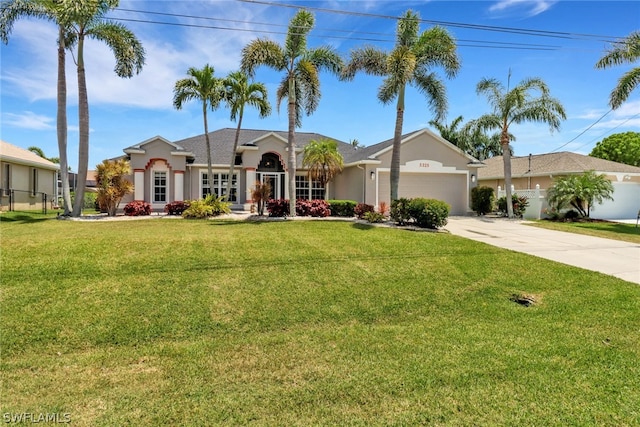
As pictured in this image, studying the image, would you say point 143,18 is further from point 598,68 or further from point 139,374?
point 598,68

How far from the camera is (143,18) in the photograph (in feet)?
36.7

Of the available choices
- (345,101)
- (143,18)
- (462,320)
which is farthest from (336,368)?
(345,101)

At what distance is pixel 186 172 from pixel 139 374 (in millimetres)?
19044

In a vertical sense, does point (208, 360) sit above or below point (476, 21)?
below

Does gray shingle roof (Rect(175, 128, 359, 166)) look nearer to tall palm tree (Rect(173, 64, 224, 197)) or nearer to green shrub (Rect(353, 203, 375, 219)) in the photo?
tall palm tree (Rect(173, 64, 224, 197))

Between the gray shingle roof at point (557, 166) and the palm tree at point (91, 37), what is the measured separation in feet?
83.1

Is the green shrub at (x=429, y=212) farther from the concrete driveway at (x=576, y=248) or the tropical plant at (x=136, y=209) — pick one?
the tropical plant at (x=136, y=209)

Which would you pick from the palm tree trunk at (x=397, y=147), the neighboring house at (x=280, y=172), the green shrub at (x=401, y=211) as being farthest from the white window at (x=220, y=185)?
the green shrub at (x=401, y=211)

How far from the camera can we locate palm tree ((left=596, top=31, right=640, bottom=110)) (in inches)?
613

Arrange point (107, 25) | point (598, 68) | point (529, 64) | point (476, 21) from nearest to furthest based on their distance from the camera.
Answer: point (476, 21), point (107, 25), point (598, 68), point (529, 64)

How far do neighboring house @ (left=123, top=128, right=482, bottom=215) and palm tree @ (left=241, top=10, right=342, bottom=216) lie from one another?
5.06m

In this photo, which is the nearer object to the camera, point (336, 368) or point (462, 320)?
point (336, 368)

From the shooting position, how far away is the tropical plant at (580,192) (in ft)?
64.3

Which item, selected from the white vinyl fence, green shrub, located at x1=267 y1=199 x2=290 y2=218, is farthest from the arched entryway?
the white vinyl fence
